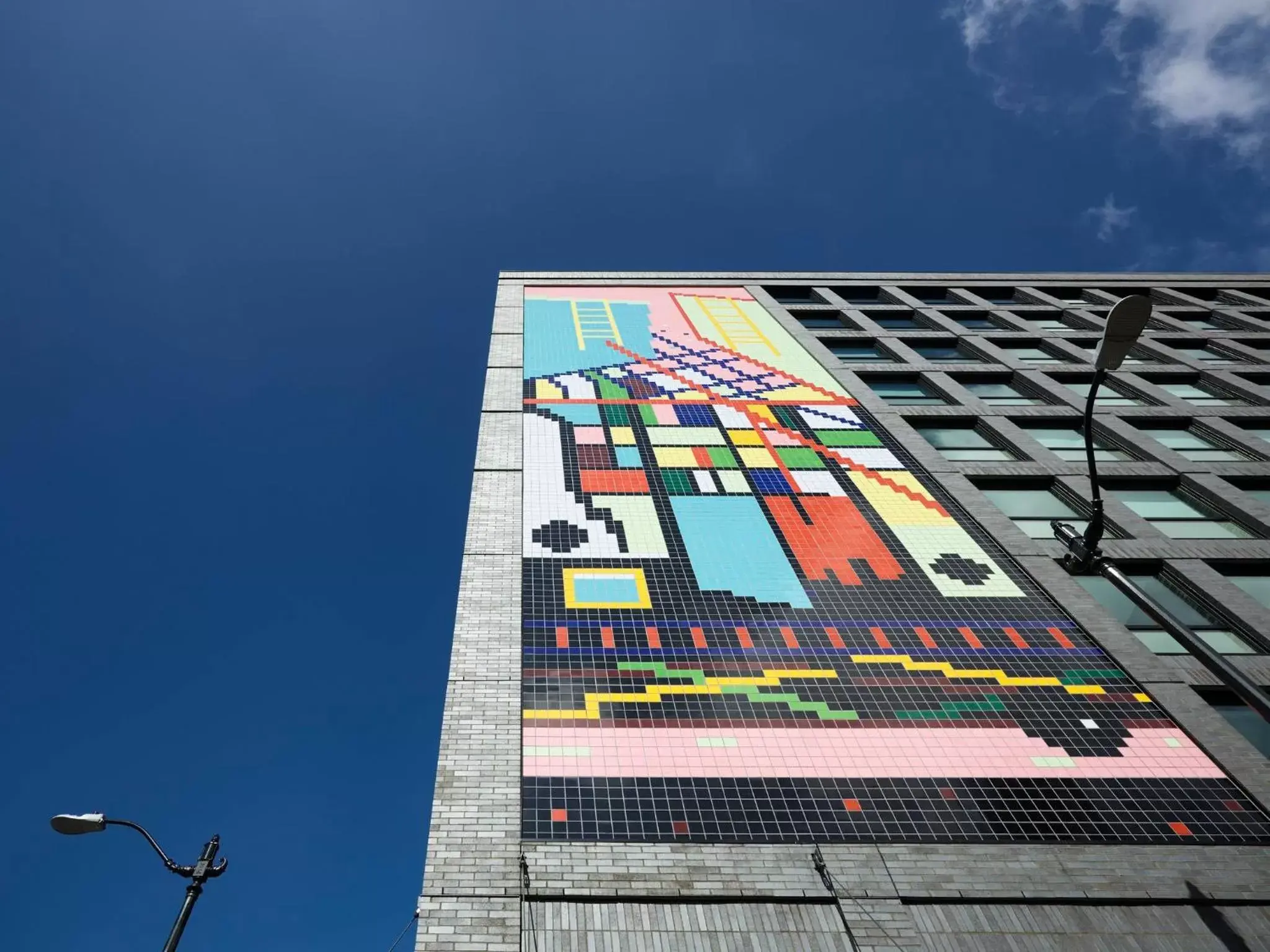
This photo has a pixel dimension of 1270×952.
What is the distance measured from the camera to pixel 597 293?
112 feet

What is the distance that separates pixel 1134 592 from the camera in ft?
30.6

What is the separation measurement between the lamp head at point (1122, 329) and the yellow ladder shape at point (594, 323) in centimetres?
2068

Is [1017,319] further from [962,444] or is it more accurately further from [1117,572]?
[1117,572]

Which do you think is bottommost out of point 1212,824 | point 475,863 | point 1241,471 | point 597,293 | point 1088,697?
point 1212,824

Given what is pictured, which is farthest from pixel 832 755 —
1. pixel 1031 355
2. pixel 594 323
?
pixel 1031 355

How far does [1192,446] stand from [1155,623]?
1117 centimetres

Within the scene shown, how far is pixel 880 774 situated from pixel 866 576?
17.9ft

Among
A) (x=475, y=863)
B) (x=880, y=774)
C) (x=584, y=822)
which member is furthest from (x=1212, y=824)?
(x=475, y=863)

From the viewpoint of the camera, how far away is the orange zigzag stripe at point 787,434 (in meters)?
20.7

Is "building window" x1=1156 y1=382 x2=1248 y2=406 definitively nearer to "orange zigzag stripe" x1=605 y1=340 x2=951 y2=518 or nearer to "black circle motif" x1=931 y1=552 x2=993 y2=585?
"orange zigzag stripe" x1=605 y1=340 x2=951 y2=518

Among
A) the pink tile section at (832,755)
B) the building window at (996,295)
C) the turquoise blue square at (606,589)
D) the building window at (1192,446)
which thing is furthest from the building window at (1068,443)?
the building window at (996,295)

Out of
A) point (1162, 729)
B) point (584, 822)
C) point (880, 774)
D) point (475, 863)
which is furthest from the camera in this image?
point (1162, 729)

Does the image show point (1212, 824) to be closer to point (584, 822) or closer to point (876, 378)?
point (584, 822)

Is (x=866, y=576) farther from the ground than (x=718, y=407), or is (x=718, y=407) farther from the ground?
(x=718, y=407)
